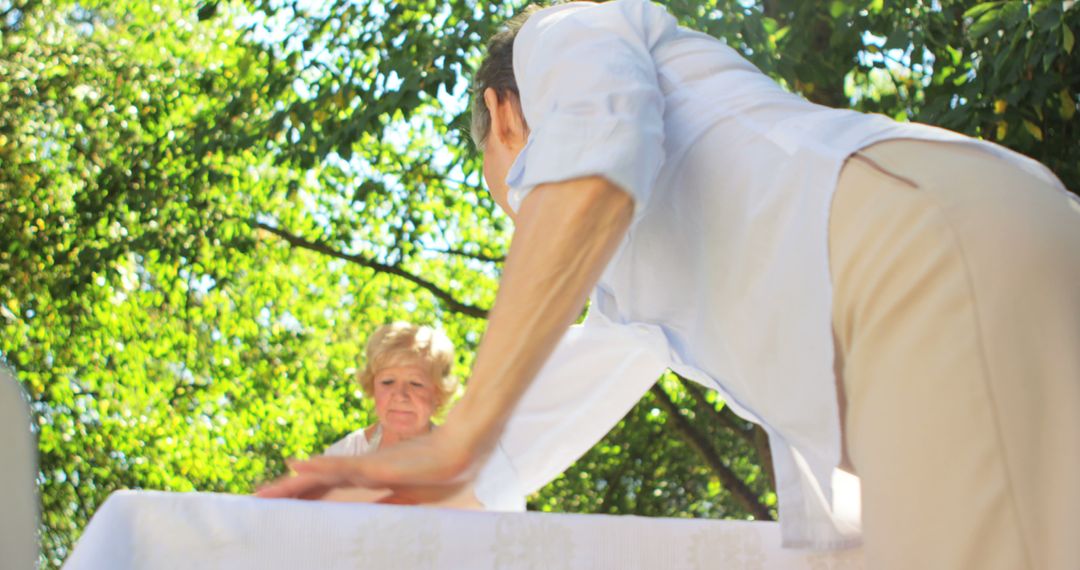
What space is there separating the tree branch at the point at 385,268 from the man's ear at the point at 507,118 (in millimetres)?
7109

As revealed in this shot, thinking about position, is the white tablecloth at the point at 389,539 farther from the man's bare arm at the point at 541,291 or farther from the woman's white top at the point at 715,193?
the man's bare arm at the point at 541,291

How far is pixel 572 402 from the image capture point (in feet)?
5.45

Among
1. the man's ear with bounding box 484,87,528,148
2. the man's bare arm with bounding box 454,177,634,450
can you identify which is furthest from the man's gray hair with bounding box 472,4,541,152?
the man's bare arm with bounding box 454,177,634,450

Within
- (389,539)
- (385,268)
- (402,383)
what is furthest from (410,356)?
(385,268)

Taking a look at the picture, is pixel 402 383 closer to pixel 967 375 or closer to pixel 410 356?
pixel 410 356

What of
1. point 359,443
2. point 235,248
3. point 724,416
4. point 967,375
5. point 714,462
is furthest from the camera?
point 235,248

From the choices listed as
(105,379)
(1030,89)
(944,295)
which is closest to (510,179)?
(944,295)

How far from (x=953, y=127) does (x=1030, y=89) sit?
1.05 ft

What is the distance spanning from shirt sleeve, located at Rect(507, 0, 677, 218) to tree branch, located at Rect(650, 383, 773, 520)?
6353mm

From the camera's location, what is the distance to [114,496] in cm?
131

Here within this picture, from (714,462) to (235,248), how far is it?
3609mm

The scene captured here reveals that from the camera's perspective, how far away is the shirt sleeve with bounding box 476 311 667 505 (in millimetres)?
1620

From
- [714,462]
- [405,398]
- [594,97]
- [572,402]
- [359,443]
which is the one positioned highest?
[594,97]

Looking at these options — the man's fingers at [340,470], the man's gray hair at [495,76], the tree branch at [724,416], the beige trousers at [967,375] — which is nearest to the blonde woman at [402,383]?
the tree branch at [724,416]
